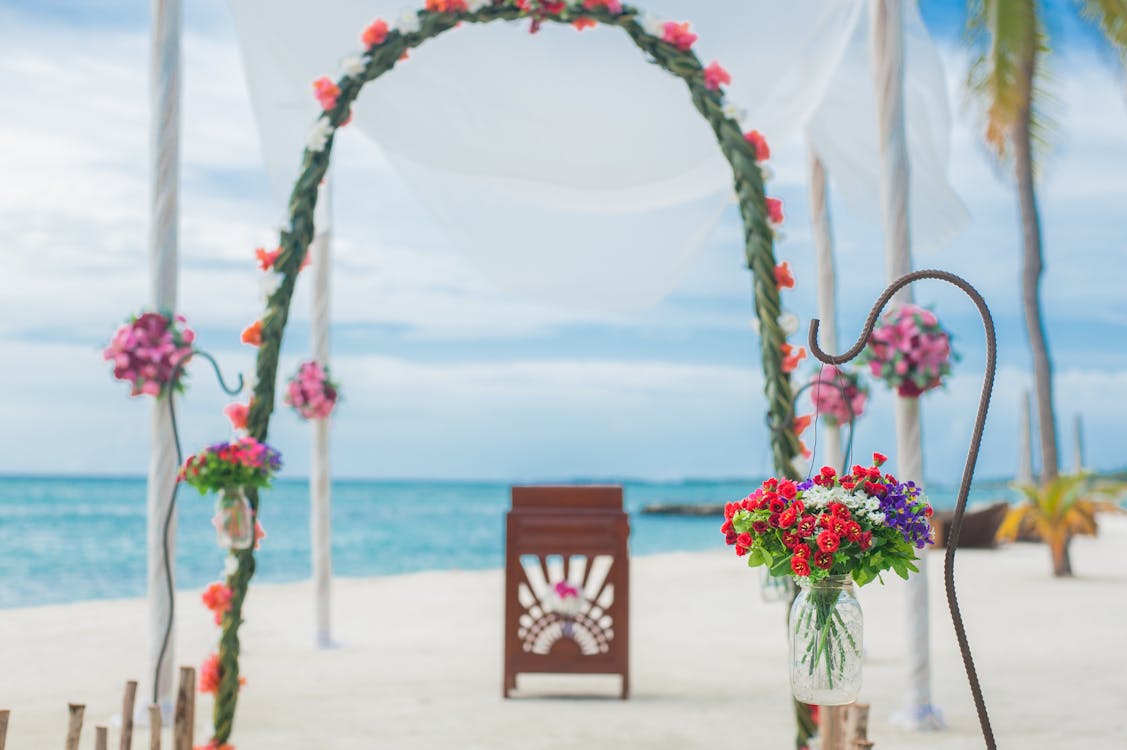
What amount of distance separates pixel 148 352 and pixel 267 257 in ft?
2.30

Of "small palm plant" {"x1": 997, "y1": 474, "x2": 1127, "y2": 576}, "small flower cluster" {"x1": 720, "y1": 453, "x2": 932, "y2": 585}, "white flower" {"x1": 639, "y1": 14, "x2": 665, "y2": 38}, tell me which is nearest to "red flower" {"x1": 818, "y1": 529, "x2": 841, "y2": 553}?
"small flower cluster" {"x1": 720, "y1": 453, "x2": 932, "y2": 585}

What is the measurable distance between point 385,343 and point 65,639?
29360 mm

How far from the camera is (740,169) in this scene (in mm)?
4914

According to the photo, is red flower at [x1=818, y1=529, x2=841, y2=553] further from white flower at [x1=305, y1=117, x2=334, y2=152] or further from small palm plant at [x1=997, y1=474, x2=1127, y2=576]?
small palm plant at [x1=997, y1=474, x2=1127, y2=576]

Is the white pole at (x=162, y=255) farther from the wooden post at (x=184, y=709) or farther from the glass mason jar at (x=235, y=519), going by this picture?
the wooden post at (x=184, y=709)

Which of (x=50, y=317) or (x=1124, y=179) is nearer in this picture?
Answer: (x=1124, y=179)

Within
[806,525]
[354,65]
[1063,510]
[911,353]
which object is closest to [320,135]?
[354,65]

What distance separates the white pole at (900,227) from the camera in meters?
5.36

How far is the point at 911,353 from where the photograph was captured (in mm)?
5250

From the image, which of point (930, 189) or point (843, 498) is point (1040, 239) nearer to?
point (930, 189)

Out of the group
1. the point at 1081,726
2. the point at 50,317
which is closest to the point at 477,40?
the point at 1081,726

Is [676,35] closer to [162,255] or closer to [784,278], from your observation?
[784,278]

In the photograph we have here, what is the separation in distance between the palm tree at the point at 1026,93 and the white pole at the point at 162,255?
35.6 ft

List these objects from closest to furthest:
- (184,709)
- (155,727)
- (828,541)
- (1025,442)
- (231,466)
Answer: (828,541), (155,727), (184,709), (231,466), (1025,442)
